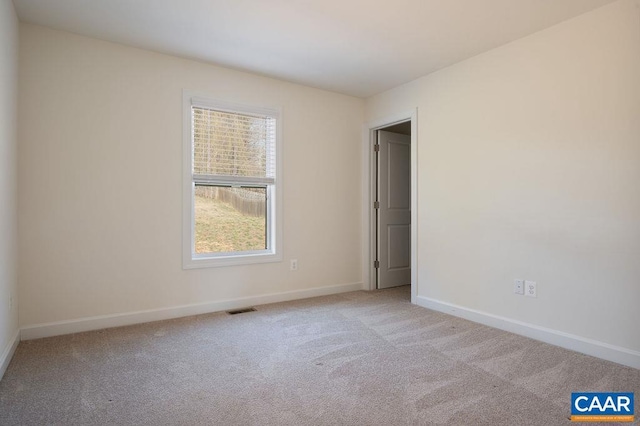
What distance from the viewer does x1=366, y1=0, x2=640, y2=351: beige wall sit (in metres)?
2.52

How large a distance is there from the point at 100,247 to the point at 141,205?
0.49 metres

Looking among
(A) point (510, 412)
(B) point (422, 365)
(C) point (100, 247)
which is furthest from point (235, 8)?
(A) point (510, 412)

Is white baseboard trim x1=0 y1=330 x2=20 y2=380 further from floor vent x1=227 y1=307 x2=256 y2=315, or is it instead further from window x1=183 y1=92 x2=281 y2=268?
floor vent x1=227 y1=307 x2=256 y2=315

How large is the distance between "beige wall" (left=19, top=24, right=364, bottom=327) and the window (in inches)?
4.2

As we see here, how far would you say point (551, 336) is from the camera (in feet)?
9.43

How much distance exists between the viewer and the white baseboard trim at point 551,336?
8.18 ft

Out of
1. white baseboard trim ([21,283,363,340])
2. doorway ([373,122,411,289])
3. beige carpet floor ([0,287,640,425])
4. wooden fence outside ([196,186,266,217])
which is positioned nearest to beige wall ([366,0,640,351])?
beige carpet floor ([0,287,640,425])

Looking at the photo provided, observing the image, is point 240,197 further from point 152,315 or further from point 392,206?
point 392,206

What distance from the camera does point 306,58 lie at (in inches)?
139

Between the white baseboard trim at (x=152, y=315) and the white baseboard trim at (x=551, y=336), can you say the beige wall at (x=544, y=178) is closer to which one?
the white baseboard trim at (x=551, y=336)

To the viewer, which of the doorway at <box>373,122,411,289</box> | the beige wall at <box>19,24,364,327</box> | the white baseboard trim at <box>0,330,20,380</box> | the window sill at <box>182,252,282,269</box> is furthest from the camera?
the doorway at <box>373,122,411,289</box>

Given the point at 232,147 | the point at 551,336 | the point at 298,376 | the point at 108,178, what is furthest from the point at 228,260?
the point at 551,336

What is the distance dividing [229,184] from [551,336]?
10.6ft

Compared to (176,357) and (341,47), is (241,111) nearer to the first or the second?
(341,47)
